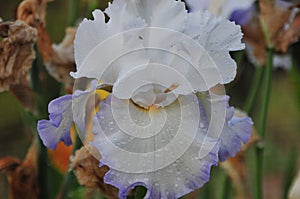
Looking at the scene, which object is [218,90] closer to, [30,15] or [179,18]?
[179,18]

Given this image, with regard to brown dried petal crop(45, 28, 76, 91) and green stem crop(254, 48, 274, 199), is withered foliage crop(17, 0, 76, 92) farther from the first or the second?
green stem crop(254, 48, 274, 199)

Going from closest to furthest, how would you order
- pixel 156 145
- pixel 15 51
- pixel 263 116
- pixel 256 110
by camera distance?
1. pixel 156 145
2. pixel 15 51
3. pixel 263 116
4. pixel 256 110

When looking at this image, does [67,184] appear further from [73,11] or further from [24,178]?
[73,11]

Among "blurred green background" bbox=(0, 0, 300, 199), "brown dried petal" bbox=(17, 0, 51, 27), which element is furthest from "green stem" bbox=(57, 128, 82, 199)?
"blurred green background" bbox=(0, 0, 300, 199)

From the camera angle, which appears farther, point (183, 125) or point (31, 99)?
point (31, 99)

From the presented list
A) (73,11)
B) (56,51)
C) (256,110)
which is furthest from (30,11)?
(256,110)

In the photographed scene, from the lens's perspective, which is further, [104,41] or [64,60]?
[64,60]

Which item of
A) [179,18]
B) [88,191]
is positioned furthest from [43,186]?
[179,18]
